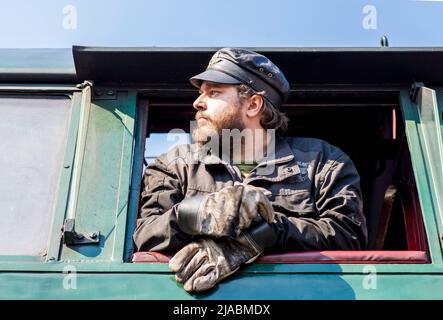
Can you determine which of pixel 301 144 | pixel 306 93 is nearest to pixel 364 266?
pixel 301 144

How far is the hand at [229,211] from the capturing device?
12.1ft

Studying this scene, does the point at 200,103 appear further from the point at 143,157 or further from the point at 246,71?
the point at 143,157

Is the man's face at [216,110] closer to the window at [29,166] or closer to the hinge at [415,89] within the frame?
the window at [29,166]

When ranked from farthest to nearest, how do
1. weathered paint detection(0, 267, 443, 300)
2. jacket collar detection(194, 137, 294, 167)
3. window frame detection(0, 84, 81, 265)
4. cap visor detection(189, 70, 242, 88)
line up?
cap visor detection(189, 70, 242, 88)
jacket collar detection(194, 137, 294, 167)
window frame detection(0, 84, 81, 265)
weathered paint detection(0, 267, 443, 300)

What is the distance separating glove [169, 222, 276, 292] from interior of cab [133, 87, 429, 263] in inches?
39.1

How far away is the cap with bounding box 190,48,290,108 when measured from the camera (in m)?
4.50

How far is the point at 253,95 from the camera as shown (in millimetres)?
4637

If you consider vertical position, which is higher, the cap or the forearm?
the cap

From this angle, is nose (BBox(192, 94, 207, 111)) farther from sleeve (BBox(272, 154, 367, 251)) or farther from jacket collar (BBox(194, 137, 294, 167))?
sleeve (BBox(272, 154, 367, 251))

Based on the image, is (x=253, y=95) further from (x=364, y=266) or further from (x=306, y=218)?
(x=364, y=266)

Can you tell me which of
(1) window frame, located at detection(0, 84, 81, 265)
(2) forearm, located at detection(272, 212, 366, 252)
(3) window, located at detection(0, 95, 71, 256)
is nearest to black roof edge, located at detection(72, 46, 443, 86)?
(1) window frame, located at detection(0, 84, 81, 265)

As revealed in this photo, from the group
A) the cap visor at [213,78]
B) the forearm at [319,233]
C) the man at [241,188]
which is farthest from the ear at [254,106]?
the forearm at [319,233]
